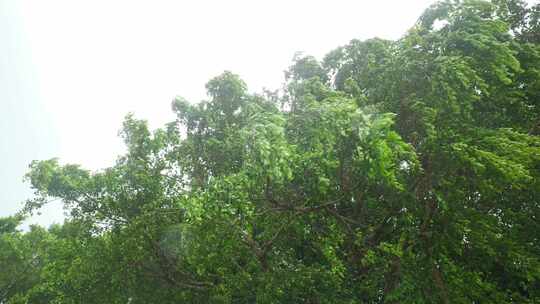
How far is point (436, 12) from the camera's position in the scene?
9562 millimetres

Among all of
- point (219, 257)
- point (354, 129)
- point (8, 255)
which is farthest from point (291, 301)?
point (8, 255)

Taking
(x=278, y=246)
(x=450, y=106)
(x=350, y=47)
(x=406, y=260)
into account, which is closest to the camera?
(x=450, y=106)

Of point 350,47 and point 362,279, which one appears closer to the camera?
point 362,279

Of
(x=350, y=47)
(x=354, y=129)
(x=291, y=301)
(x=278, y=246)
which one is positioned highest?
(x=350, y=47)

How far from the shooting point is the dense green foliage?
24.4ft

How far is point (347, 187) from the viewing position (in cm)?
905

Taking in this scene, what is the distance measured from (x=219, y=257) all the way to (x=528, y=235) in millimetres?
7629

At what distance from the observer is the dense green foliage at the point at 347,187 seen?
7449 millimetres

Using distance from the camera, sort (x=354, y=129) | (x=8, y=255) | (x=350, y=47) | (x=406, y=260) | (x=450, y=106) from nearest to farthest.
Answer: (x=354, y=129), (x=450, y=106), (x=406, y=260), (x=350, y=47), (x=8, y=255)

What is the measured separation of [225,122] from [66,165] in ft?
19.3

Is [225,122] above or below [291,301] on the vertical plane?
above

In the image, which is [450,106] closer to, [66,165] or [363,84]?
[363,84]

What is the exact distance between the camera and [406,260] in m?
8.77

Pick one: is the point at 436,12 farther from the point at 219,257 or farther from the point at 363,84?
the point at 219,257
